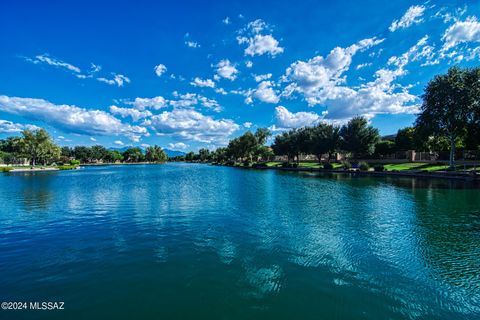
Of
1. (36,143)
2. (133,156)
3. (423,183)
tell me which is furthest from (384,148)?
(133,156)

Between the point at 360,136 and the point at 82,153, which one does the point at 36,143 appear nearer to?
the point at 82,153

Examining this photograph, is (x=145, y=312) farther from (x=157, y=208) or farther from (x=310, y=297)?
(x=157, y=208)

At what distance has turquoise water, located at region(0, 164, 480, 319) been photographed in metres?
6.14

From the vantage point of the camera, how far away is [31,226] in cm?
1348

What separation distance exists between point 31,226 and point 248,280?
12.7 meters

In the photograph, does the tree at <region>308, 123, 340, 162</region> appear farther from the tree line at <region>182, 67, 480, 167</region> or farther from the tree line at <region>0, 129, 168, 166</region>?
the tree line at <region>0, 129, 168, 166</region>

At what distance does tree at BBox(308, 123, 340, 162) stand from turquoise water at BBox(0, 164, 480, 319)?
54.2m

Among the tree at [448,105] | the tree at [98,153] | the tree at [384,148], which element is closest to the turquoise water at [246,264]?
the tree at [448,105]

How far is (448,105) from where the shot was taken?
40969mm

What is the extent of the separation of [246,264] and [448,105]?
1888 inches

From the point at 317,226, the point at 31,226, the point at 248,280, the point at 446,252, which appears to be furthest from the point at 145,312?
the point at 31,226

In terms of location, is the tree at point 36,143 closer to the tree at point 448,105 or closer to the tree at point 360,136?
the tree at point 360,136

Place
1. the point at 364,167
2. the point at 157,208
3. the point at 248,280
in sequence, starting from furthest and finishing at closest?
the point at 364,167
the point at 157,208
the point at 248,280

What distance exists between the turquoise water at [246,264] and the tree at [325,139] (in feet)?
178
